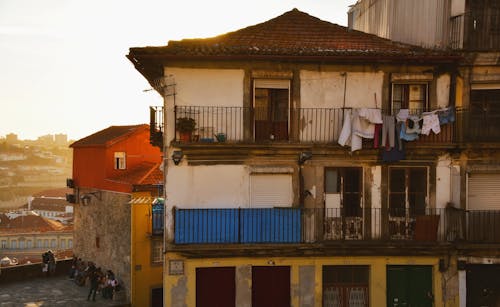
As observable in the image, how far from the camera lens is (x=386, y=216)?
1744 centimetres

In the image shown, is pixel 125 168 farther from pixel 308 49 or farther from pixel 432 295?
pixel 432 295

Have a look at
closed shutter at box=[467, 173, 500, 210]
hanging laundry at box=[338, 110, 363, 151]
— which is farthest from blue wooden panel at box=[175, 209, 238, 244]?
closed shutter at box=[467, 173, 500, 210]

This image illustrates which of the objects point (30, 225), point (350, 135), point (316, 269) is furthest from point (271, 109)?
Answer: point (30, 225)

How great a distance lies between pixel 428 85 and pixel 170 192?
988 cm

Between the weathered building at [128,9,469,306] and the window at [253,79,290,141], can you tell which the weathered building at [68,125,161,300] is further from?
the window at [253,79,290,141]

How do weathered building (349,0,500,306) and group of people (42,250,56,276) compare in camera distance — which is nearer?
weathered building (349,0,500,306)

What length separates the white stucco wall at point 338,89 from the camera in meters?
17.2

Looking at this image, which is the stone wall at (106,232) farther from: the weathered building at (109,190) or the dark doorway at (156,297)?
the dark doorway at (156,297)

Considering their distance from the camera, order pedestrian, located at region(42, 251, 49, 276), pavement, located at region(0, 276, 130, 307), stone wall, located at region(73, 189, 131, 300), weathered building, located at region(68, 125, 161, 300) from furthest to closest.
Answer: pedestrian, located at region(42, 251, 49, 276) < weathered building, located at region(68, 125, 161, 300) < stone wall, located at region(73, 189, 131, 300) < pavement, located at region(0, 276, 130, 307)

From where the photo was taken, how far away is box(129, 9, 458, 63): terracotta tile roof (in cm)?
1614

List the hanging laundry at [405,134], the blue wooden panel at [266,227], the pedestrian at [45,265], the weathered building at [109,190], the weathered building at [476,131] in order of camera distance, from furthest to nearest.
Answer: the pedestrian at [45,265] < the weathered building at [109,190] < the weathered building at [476,131] < the hanging laundry at [405,134] < the blue wooden panel at [266,227]

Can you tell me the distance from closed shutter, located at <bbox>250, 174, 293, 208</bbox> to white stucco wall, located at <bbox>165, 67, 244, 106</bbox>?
9.26 feet

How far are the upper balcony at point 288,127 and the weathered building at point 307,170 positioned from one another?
0.04 m

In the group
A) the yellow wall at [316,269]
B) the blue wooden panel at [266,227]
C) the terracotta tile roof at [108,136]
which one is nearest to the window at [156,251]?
the terracotta tile roof at [108,136]
